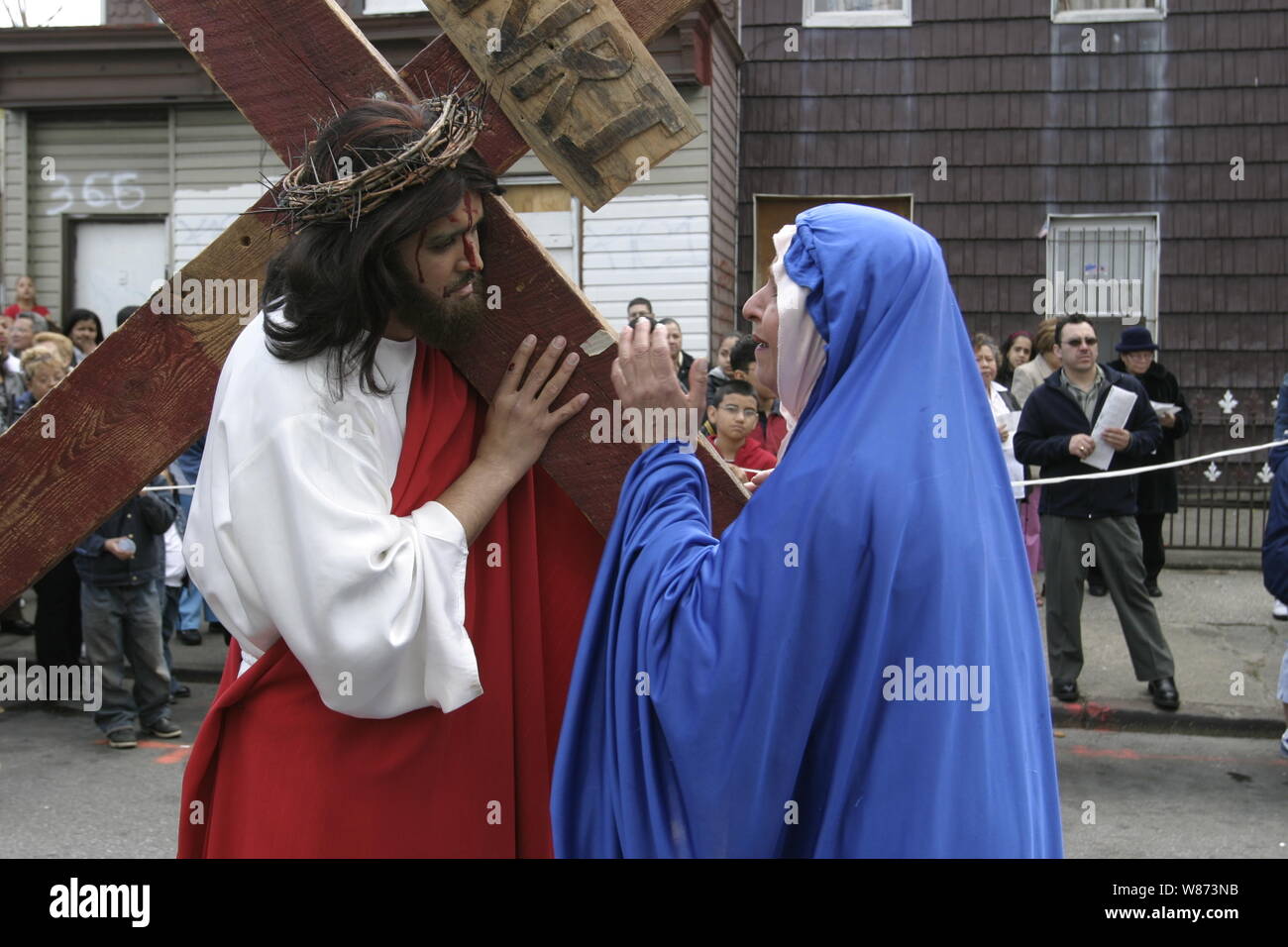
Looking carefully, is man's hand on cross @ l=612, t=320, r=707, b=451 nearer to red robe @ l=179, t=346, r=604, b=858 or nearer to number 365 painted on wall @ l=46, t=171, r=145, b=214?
red robe @ l=179, t=346, r=604, b=858

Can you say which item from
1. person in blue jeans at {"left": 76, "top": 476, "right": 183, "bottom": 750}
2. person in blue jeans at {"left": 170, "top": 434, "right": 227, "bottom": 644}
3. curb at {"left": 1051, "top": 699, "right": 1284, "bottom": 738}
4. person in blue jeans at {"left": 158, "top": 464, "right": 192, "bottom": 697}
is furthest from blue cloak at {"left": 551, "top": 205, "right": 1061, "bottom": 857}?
person in blue jeans at {"left": 170, "top": 434, "right": 227, "bottom": 644}

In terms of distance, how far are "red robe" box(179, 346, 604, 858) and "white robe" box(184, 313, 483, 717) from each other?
10cm

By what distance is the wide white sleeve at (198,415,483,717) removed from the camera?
2.03 meters

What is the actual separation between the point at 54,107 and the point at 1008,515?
1364cm

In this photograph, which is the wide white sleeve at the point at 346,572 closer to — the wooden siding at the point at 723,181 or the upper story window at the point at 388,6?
the wooden siding at the point at 723,181

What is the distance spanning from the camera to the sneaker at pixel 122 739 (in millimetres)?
7016

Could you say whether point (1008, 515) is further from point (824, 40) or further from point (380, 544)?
point (824, 40)

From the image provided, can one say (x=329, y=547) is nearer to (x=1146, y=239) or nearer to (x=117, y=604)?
(x=117, y=604)

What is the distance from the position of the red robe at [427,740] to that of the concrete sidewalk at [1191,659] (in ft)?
19.3

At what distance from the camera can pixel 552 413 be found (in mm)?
2219

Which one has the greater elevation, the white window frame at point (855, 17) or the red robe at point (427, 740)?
the white window frame at point (855, 17)

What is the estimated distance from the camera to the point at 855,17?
41.9 feet

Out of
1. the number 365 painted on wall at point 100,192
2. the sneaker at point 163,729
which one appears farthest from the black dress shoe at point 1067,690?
the number 365 painted on wall at point 100,192

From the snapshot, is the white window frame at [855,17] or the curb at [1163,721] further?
the white window frame at [855,17]
